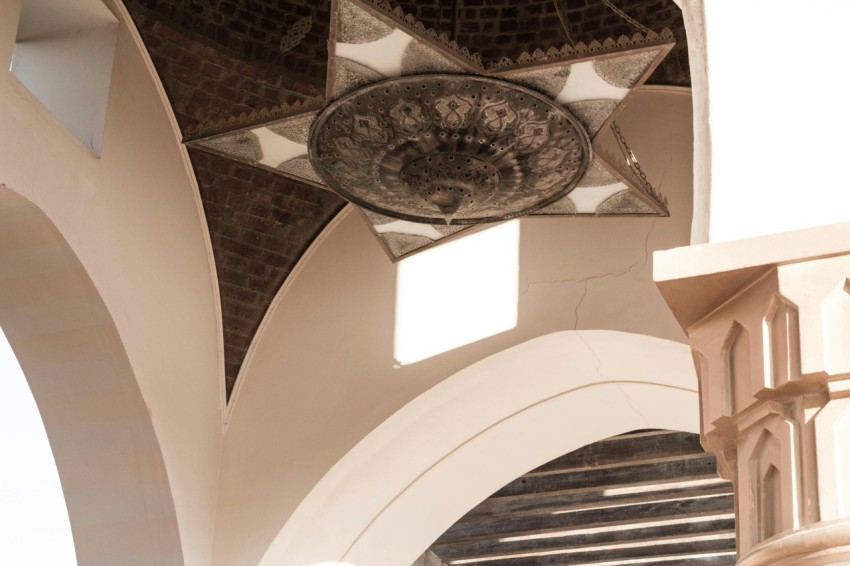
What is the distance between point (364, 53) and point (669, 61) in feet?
7.66

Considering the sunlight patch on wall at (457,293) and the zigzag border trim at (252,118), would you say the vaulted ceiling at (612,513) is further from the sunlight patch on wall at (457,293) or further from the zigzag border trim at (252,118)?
the zigzag border trim at (252,118)

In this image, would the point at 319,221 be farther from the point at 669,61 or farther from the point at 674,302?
the point at 674,302

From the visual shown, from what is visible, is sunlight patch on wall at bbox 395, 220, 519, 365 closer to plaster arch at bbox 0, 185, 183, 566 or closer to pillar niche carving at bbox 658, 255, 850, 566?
plaster arch at bbox 0, 185, 183, 566

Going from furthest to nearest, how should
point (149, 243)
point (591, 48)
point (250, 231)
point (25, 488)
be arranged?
point (25, 488), point (250, 231), point (149, 243), point (591, 48)

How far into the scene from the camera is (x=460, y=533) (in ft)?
29.1

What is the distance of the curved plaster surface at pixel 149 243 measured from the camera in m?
5.47

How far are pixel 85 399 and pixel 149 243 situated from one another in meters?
0.85

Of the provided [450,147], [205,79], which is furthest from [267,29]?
[450,147]

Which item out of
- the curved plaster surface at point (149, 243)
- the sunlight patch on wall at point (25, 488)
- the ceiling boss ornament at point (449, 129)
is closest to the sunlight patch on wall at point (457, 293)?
the ceiling boss ornament at point (449, 129)

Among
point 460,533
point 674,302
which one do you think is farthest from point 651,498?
point 674,302

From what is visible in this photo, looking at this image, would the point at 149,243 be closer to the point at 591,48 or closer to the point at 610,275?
the point at 610,275

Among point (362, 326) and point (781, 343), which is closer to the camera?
point (781, 343)

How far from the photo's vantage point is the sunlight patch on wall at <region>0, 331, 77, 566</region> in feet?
33.9

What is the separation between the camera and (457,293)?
21.6 ft
